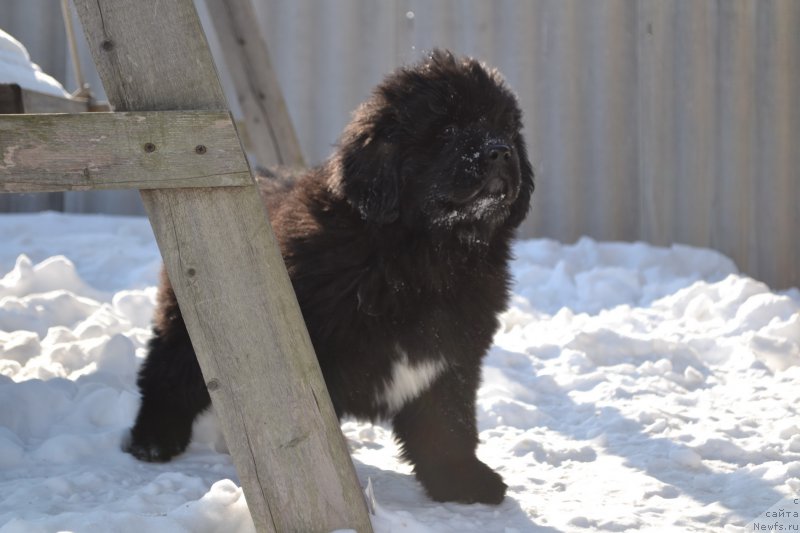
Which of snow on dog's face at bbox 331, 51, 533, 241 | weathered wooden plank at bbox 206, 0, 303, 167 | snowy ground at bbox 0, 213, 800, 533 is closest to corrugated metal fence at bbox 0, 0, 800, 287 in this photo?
snowy ground at bbox 0, 213, 800, 533

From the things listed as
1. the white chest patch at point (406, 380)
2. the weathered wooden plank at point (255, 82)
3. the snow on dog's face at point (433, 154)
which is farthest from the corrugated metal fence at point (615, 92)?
the white chest patch at point (406, 380)

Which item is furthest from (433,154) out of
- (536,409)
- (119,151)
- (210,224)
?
(536,409)

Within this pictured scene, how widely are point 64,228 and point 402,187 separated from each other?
12.0ft

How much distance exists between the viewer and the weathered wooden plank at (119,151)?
175cm

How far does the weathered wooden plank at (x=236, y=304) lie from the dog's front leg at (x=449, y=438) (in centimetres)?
72

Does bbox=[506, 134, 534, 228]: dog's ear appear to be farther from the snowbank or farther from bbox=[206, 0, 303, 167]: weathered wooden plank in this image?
bbox=[206, 0, 303, 167]: weathered wooden plank

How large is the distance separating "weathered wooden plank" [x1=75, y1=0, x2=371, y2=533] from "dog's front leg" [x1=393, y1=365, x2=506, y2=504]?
72 cm

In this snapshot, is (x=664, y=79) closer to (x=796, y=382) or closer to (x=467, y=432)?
(x=796, y=382)

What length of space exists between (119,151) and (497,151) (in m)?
1.14

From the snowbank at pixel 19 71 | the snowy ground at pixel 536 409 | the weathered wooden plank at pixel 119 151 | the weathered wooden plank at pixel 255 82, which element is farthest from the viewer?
the weathered wooden plank at pixel 255 82

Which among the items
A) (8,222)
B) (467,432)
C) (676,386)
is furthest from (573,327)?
(8,222)

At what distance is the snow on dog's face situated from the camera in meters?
2.56

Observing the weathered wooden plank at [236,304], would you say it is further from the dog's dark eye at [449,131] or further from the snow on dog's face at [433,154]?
the dog's dark eye at [449,131]

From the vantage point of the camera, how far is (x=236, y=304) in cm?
189
